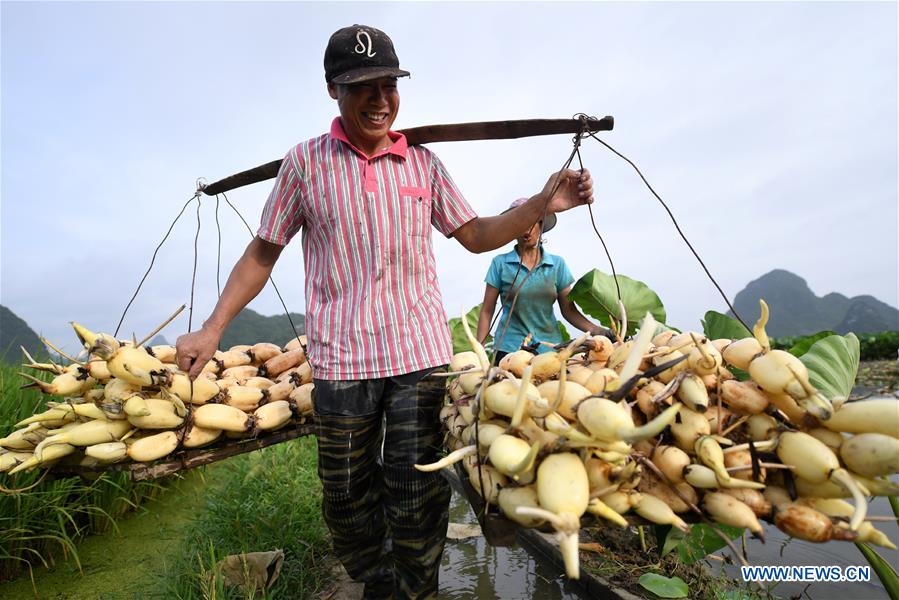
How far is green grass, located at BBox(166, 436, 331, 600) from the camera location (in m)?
2.52

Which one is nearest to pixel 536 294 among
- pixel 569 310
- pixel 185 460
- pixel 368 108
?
pixel 569 310

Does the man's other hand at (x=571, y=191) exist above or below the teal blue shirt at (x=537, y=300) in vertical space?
above

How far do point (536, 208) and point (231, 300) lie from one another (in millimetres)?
1255

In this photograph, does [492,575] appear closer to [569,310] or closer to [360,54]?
[569,310]

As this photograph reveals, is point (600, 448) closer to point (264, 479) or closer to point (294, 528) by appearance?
point (294, 528)

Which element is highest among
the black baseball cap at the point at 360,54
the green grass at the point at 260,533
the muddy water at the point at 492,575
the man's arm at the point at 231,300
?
the black baseball cap at the point at 360,54

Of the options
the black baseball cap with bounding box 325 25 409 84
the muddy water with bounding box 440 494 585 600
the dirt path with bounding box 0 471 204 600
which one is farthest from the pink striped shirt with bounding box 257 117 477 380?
the dirt path with bounding box 0 471 204 600

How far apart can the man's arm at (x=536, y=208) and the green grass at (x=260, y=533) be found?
1.81 meters

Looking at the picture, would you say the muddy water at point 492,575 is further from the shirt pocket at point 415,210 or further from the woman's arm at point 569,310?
the shirt pocket at point 415,210

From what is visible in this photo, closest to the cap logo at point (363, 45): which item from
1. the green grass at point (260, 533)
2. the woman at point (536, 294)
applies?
the woman at point (536, 294)

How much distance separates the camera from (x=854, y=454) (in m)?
1.16

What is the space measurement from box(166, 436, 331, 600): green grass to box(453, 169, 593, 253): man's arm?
1811mm

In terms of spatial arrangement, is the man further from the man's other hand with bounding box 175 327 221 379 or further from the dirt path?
the dirt path

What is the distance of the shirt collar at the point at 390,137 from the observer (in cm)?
196
